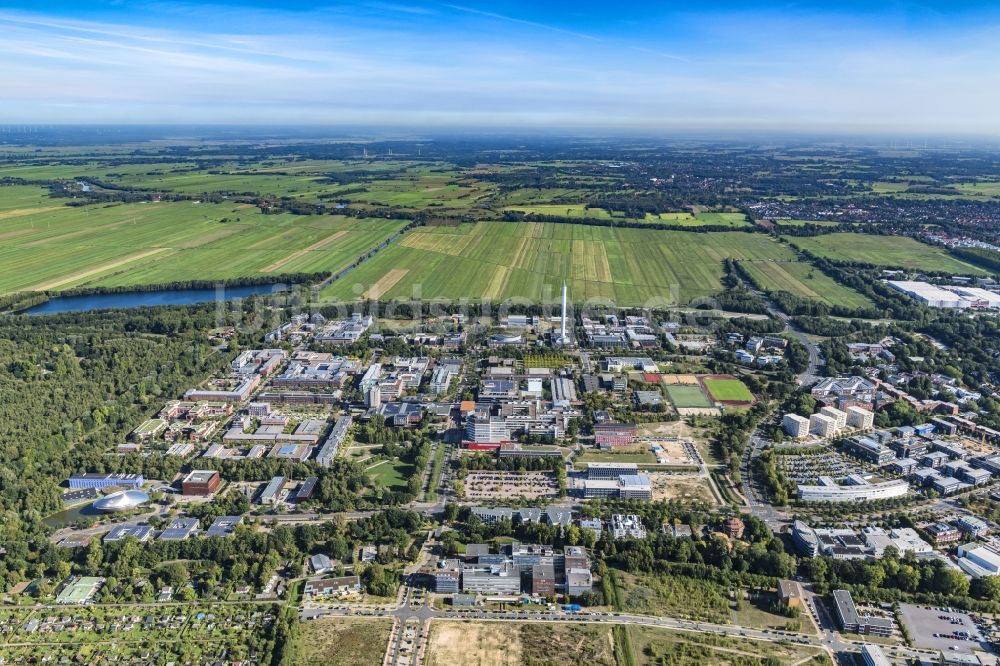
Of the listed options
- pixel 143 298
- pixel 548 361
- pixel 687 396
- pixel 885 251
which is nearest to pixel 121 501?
pixel 548 361

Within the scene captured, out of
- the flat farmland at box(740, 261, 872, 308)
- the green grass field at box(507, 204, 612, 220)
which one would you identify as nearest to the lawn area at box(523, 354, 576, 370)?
the flat farmland at box(740, 261, 872, 308)

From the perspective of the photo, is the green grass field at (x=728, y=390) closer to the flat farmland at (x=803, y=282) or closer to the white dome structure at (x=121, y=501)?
the flat farmland at (x=803, y=282)

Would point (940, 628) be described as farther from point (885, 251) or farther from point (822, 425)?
point (885, 251)

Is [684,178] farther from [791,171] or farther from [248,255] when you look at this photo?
[248,255]

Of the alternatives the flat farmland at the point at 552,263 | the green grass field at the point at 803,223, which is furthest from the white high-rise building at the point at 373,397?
the green grass field at the point at 803,223

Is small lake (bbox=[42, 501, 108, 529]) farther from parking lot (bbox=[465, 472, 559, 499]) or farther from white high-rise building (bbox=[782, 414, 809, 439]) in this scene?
white high-rise building (bbox=[782, 414, 809, 439])

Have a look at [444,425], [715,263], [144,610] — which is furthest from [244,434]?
[715,263]
